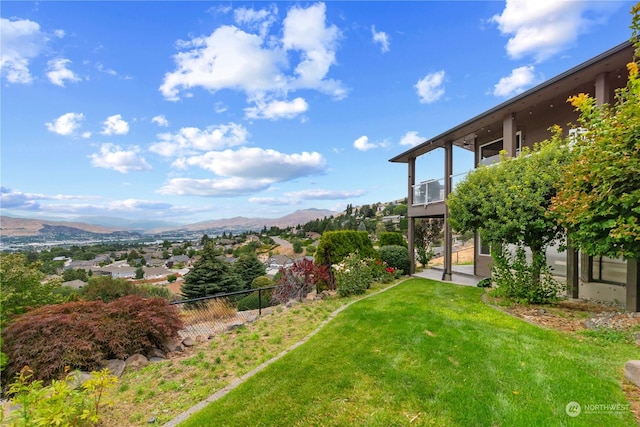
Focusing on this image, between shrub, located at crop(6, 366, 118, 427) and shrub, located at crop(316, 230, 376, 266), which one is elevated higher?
shrub, located at crop(316, 230, 376, 266)

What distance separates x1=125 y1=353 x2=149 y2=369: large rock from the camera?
502cm

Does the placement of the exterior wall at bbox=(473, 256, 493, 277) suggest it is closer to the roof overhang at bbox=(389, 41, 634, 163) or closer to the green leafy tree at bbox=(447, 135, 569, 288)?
the green leafy tree at bbox=(447, 135, 569, 288)

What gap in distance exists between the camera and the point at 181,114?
16.1m

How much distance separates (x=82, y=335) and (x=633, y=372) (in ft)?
25.2

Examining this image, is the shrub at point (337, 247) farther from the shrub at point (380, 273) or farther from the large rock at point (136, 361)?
the large rock at point (136, 361)

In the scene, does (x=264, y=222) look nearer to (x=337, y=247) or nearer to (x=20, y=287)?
(x=337, y=247)

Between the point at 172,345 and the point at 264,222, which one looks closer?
the point at 172,345

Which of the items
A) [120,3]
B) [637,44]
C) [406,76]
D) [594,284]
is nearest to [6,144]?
[120,3]

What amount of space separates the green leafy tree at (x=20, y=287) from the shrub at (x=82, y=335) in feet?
5.95

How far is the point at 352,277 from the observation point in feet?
31.8

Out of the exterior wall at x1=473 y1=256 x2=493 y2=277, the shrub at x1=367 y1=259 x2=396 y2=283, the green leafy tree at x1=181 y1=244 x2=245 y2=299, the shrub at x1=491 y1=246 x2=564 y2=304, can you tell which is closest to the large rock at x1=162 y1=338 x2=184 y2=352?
the shrub at x1=491 y1=246 x2=564 y2=304

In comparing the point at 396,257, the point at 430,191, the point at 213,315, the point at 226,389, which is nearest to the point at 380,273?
the point at 396,257

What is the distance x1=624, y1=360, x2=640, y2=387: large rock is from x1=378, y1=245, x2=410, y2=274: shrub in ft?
32.0

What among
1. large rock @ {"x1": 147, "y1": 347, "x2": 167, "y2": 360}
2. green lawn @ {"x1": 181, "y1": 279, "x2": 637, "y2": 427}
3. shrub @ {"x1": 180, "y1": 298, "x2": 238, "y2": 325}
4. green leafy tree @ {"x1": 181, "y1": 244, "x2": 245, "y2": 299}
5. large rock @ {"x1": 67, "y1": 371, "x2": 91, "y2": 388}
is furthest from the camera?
green leafy tree @ {"x1": 181, "y1": 244, "x2": 245, "y2": 299}
